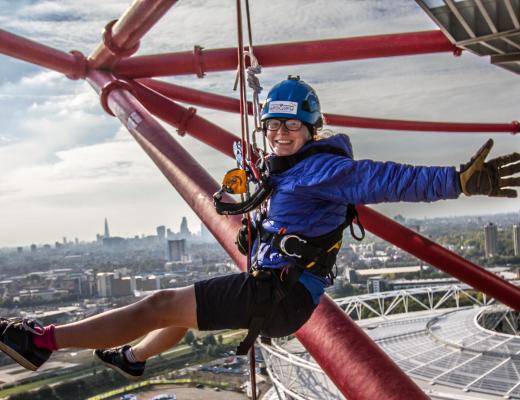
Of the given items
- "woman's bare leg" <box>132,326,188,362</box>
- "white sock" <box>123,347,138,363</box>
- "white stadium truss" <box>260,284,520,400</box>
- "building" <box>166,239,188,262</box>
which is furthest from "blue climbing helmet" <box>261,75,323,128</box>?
"building" <box>166,239,188,262</box>

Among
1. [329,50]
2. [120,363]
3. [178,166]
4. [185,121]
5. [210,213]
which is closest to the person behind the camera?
[120,363]

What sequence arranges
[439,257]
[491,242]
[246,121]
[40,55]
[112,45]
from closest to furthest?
1. [246,121]
2. [439,257]
3. [112,45]
4. [40,55]
5. [491,242]

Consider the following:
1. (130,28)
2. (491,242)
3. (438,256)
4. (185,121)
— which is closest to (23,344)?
(438,256)

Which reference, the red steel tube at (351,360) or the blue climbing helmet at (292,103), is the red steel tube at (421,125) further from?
the red steel tube at (351,360)

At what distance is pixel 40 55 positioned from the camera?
855 cm

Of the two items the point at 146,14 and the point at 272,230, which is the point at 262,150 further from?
the point at 146,14

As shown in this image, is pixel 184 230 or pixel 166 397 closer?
pixel 166 397

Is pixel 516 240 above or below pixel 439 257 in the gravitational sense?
below

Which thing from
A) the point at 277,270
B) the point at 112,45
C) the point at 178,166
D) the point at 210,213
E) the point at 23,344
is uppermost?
the point at 112,45

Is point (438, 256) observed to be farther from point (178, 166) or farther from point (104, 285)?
point (104, 285)

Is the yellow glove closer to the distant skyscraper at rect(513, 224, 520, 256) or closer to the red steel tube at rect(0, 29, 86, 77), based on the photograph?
the red steel tube at rect(0, 29, 86, 77)

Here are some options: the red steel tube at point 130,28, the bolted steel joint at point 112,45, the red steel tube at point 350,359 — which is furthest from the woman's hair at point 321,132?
the bolted steel joint at point 112,45

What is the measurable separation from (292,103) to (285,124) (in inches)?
5.5

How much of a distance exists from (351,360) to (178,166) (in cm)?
330
